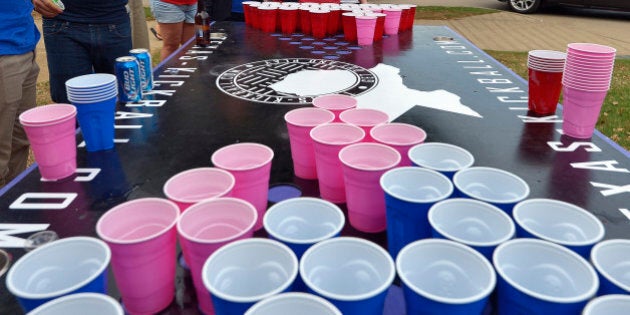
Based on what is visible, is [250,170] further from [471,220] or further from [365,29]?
[365,29]

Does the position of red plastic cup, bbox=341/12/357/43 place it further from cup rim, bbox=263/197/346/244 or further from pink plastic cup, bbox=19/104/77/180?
cup rim, bbox=263/197/346/244

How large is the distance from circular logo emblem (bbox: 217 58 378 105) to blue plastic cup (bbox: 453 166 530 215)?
110 cm

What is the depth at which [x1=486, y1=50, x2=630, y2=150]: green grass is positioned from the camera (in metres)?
3.98

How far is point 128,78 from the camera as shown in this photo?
2.05m

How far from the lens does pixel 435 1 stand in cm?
1184

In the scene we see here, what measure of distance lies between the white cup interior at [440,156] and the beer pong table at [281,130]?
263mm

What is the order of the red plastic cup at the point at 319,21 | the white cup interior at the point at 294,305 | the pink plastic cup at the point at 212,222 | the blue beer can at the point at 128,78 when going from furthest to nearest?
1. the red plastic cup at the point at 319,21
2. the blue beer can at the point at 128,78
3. the pink plastic cup at the point at 212,222
4. the white cup interior at the point at 294,305

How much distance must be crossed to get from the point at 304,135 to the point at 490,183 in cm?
57

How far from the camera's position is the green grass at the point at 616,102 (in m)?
3.98

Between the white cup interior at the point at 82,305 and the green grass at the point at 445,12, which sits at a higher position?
the green grass at the point at 445,12

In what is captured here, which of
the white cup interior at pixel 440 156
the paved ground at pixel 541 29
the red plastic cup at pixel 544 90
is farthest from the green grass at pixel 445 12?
the white cup interior at pixel 440 156

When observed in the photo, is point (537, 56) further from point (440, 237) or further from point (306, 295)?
point (306, 295)

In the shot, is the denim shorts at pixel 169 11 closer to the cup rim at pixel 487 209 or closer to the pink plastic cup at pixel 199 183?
the pink plastic cup at pixel 199 183

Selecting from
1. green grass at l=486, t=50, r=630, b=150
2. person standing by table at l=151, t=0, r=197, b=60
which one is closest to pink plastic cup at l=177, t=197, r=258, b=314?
person standing by table at l=151, t=0, r=197, b=60
